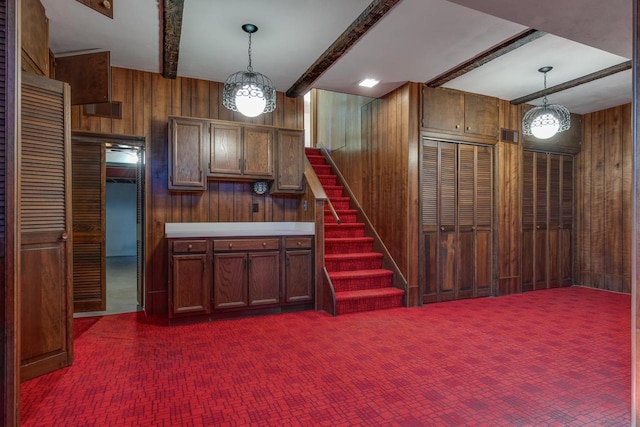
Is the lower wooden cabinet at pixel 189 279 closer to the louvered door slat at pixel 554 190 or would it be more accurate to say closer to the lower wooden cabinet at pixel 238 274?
the lower wooden cabinet at pixel 238 274

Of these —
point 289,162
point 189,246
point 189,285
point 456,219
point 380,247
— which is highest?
point 289,162

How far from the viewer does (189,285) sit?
3.71m

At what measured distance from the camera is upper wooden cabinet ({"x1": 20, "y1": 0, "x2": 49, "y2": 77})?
2.55m

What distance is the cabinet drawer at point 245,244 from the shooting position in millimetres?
3809

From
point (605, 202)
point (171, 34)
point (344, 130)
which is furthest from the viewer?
point (344, 130)

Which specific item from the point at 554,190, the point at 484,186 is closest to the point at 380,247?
the point at 484,186

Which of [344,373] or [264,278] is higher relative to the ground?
[264,278]

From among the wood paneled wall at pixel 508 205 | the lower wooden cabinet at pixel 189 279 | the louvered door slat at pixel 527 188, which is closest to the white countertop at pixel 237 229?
the lower wooden cabinet at pixel 189 279

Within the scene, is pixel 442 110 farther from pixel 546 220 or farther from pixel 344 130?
pixel 546 220

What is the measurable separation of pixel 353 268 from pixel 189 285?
2072 mm

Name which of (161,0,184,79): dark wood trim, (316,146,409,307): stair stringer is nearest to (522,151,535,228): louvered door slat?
(316,146,409,307): stair stringer

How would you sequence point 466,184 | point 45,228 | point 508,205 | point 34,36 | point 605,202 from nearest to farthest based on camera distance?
1. point 45,228
2. point 34,36
3. point 466,184
4. point 508,205
5. point 605,202

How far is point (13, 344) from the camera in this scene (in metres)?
1.74

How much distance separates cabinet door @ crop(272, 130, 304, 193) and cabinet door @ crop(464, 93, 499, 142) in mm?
2269
